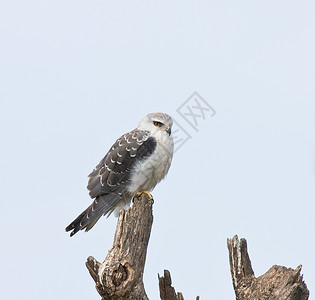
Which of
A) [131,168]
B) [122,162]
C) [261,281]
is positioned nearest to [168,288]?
[261,281]

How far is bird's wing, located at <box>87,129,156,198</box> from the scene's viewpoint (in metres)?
10.0

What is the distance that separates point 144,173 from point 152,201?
1.01 metres

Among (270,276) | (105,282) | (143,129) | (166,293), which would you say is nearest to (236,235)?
(270,276)

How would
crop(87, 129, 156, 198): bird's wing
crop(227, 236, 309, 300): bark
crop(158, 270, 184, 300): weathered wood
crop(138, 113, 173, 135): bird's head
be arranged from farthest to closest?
1. crop(138, 113, 173, 135): bird's head
2. crop(87, 129, 156, 198): bird's wing
3. crop(158, 270, 184, 300): weathered wood
4. crop(227, 236, 309, 300): bark

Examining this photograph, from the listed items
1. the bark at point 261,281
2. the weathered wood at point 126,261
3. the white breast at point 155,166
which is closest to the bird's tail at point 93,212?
the white breast at point 155,166

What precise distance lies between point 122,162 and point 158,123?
0.93 metres

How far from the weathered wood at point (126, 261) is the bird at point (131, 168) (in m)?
1.72

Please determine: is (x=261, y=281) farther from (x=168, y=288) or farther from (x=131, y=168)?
(x=131, y=168)

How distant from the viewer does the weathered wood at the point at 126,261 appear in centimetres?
761

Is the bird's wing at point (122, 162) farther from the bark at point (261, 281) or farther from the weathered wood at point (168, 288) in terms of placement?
the bark at point (261, 281)

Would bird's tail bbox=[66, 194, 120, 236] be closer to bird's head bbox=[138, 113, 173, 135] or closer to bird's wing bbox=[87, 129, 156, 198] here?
bird's wing bbox=[87, 129, 156, 198]

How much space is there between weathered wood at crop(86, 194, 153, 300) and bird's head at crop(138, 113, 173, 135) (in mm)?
2187

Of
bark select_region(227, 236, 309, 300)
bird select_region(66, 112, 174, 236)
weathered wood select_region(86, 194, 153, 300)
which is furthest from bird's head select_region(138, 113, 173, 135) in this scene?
bark select_region(227, 236, 309, 300)

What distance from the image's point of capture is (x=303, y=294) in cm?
770
